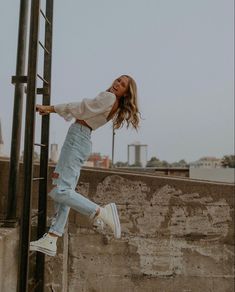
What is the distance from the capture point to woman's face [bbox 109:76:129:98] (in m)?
2.98

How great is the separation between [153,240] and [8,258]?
1497mm

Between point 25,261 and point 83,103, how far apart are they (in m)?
1.22

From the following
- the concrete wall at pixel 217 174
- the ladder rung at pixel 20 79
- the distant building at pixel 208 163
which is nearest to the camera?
the ladder rung at pixel 20 79

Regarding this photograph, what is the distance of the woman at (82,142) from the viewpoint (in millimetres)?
2844

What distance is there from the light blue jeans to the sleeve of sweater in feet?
0.44

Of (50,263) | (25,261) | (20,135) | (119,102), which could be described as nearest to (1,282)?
(25,261)

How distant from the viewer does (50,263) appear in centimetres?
359

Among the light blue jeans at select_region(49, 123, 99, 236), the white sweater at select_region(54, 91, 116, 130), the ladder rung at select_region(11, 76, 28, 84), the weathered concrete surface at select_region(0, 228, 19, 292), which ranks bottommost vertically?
the weathered concrete surface at select_region(0, 228, 19, 292)

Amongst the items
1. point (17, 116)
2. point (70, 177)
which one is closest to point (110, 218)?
point (70, 177)

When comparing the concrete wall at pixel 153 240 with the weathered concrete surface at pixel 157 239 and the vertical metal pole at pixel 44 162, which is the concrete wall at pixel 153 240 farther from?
the vertical metal pole at pixel 44 162

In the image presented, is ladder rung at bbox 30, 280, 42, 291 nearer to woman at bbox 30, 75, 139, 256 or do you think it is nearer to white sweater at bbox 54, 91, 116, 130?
woman at bbox 30, 75, 139, 256

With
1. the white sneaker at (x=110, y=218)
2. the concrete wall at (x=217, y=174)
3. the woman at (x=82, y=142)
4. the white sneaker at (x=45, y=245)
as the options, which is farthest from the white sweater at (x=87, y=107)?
the concrete wall at (x=217, y=174)

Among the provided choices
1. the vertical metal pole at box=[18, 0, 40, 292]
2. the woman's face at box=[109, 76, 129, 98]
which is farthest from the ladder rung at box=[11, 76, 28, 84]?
the woman's face at box=[109, 76, 129, 98]

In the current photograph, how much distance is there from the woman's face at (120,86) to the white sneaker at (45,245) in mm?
1231
